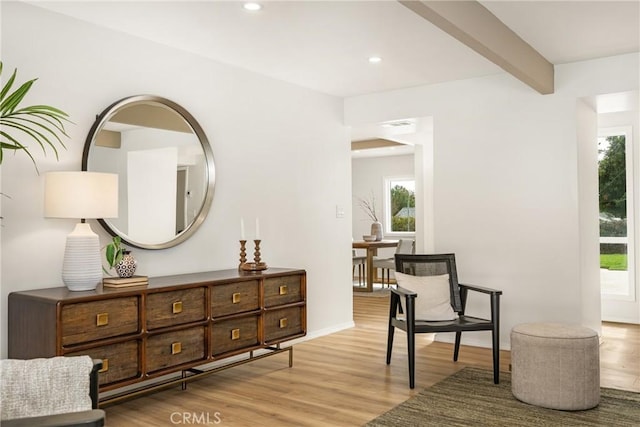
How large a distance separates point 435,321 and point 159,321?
6.08 feet

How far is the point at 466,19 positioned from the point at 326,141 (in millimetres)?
2544

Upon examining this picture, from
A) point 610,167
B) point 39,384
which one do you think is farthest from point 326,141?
point 39,384

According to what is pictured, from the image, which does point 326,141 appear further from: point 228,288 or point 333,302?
point 228,288

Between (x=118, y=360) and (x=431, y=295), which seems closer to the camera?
(x=118, y=360)

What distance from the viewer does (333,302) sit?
5.56m

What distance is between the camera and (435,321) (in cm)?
394

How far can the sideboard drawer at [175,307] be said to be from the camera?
3219mm

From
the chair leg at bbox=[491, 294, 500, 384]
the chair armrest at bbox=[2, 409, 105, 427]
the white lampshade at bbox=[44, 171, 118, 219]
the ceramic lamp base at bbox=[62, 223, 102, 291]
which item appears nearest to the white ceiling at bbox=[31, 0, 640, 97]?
the white lampshade at bbox=[44, 171, 118, 219]

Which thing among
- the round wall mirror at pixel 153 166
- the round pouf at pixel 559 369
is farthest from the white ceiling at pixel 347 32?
the round pouf at pixel 559 369

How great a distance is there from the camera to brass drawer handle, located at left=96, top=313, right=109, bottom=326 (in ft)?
9.62

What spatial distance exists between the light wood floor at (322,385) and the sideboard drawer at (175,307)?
516 millimetres

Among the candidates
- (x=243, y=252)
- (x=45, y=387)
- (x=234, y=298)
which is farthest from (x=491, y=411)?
(x=45, y=387)

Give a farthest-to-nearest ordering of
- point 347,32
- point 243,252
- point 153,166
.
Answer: point 243,252 < point 153,166 < point 347,32

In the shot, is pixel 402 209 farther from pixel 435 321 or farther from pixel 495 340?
pixel 495 340
